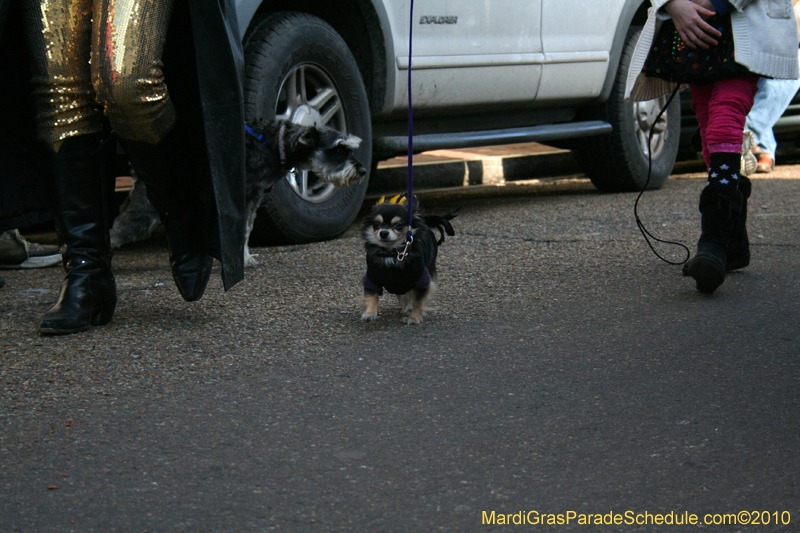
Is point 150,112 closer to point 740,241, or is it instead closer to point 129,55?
point 129,55

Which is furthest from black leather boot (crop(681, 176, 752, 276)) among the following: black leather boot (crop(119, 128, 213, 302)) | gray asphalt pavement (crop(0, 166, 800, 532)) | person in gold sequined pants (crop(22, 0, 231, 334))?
person in gold sequined pants (crop(22, 0, 231, 334))

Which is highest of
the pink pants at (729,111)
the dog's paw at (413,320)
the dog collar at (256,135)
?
the pink pants at (729,111)

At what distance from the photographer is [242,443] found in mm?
2018

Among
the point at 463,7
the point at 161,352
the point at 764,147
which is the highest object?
the point at 463,7

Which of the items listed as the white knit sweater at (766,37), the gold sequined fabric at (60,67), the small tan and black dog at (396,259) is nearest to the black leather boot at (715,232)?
the white knit sweater at (766,37)

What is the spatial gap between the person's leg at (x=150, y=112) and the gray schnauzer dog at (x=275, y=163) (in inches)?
38.7

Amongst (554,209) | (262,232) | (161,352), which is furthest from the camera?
(554,209)

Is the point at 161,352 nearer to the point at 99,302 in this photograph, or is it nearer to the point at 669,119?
the point at 99,302

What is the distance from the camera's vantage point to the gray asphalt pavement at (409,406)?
1.73 metres

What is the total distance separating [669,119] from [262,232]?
3.66m

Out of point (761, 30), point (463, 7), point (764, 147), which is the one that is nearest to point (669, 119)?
point (764, 147)

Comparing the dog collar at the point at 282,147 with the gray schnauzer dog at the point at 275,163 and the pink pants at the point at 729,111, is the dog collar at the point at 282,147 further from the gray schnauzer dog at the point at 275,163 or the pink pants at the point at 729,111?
the pink pants at the point at 729,111

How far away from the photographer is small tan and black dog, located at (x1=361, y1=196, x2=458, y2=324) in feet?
9.96

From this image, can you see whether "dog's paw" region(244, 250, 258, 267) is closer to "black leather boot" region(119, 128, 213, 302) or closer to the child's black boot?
"black leather boot" region(119, 128, 213, 302)
